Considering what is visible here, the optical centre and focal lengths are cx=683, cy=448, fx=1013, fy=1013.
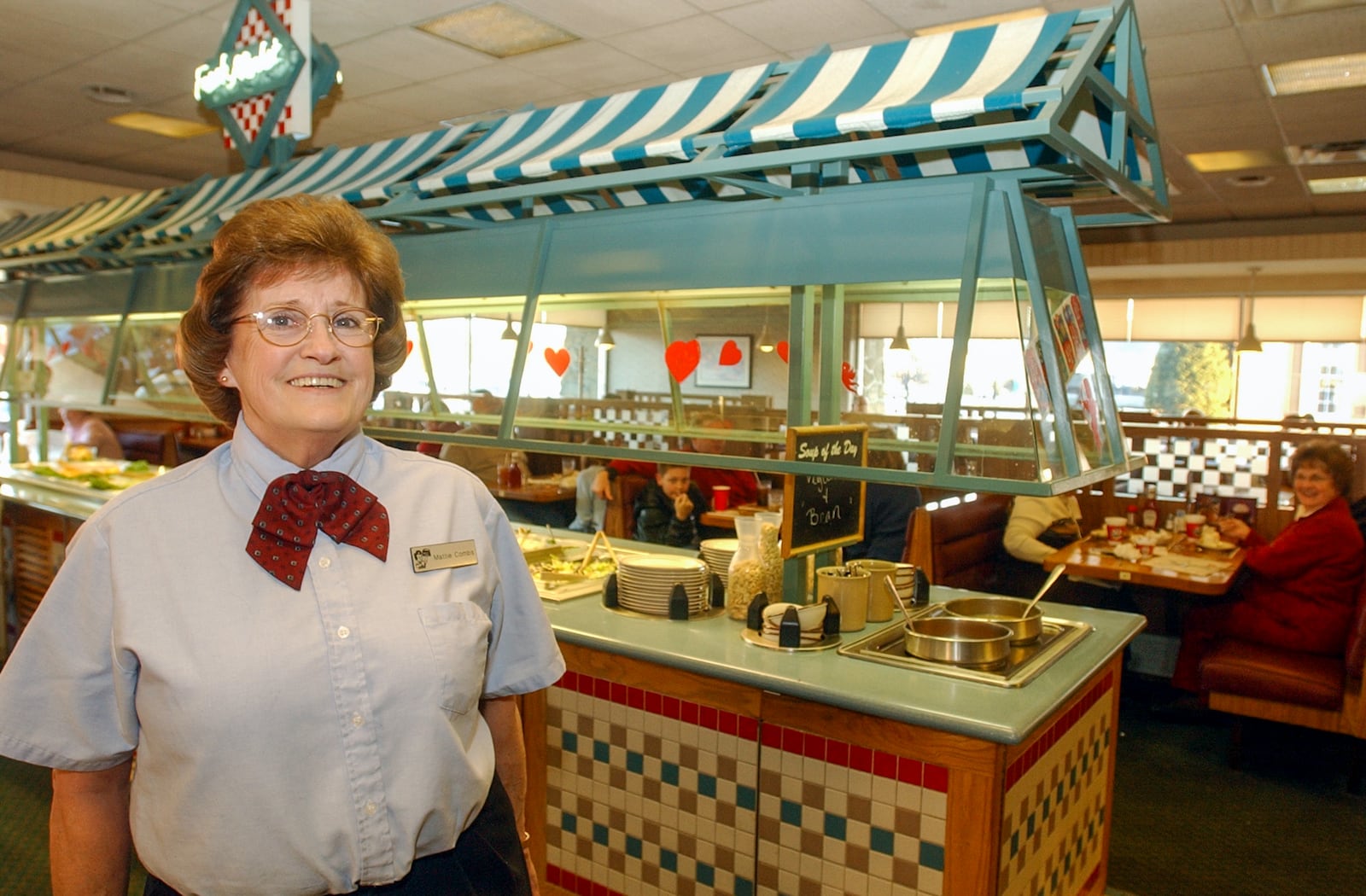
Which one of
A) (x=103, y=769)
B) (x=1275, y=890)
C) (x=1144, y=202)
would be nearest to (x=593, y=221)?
(x=1144, y=202)

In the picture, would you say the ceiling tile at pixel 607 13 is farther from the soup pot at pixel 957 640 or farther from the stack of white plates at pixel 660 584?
the soup pot at pixel 957 640

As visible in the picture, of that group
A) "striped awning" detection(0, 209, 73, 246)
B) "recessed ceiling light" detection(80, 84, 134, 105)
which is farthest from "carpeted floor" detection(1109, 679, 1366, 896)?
"recessed ceiling light" detection(80, 84, 134, 105)

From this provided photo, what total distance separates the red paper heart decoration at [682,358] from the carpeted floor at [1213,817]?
7.65 ft

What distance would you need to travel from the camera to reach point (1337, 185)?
9438 millimetres

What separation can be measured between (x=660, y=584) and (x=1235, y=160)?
7.67 metres

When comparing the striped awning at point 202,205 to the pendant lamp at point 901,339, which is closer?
the pendant lamp at point 901,339

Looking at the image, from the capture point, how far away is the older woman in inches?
55.7

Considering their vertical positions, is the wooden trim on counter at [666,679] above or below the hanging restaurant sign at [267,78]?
below

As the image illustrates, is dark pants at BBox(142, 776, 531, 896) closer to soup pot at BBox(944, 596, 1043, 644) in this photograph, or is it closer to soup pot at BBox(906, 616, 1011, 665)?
soup pot at BBox(906, 616, 1011, 665)

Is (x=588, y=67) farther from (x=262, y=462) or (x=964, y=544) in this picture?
(x=262, y=462)

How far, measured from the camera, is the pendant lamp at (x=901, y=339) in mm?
2959

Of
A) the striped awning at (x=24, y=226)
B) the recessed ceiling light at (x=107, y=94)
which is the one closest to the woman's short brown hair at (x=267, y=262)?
the striped awning at (x=24, y=226)

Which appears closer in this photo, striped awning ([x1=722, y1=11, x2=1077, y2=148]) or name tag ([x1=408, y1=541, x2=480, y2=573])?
name tag ([x1=408, y1=541, x2=480, y2=573])

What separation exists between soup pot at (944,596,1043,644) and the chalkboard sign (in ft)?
1.24
